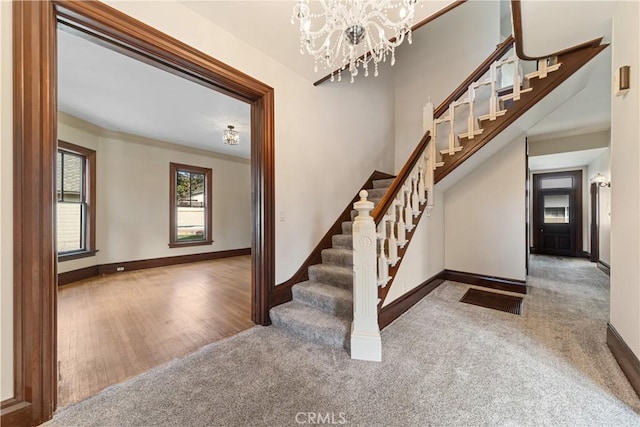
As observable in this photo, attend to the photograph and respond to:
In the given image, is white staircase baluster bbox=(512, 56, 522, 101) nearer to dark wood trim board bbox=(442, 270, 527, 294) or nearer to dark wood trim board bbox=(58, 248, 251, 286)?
dark wood trim board bbox=(442, 270, 527, 294)

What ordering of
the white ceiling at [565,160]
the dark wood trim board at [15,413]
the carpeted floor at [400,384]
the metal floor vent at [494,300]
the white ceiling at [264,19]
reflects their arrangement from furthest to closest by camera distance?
the white ceiling at [565,160], the metal floor vent at [494,300], the white ceiling at [264,19], the carpeted floor at [400,384], the dark wood trim board at [15,413]

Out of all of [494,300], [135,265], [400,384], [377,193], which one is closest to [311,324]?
[400,384]

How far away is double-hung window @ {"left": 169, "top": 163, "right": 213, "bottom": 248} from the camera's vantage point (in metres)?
5.61

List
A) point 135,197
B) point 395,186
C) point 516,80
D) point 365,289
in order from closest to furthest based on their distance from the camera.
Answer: point 365,289 < point 395,186 < point 516,80 < point 135,197

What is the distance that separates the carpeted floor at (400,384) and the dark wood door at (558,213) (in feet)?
17.8

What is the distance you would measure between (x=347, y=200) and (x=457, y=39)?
329 centimetres

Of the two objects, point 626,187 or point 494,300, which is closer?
point 626,187

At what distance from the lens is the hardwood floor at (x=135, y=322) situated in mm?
1800

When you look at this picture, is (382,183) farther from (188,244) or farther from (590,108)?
(188,244)

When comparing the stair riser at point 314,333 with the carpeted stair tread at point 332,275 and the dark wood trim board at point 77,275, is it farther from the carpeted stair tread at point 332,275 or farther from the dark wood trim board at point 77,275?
the dark wood trim board at point 77,275

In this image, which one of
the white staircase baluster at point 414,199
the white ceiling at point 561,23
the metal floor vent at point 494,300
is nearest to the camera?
the white ceiling at point 561,23

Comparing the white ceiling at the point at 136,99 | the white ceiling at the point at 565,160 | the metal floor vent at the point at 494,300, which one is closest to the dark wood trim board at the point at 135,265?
the white ceiling at the point at 136,99

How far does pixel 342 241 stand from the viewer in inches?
125

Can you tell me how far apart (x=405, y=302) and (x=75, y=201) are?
5497 millimetres
